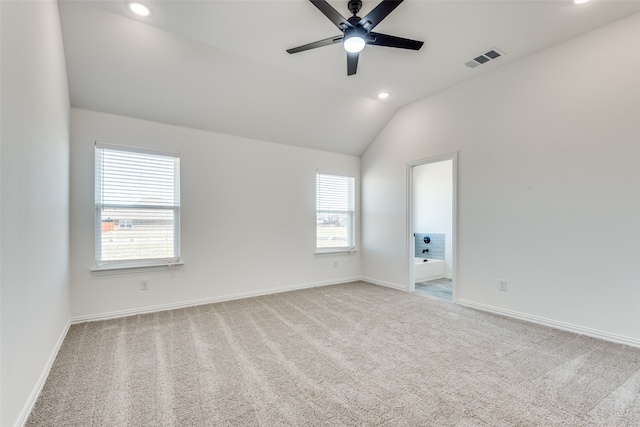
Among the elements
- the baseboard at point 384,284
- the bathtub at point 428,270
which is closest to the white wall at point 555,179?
the baseboard at point 384,284

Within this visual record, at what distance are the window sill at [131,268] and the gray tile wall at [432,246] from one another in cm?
480

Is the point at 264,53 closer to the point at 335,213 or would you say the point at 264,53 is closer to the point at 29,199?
the point at 29,199

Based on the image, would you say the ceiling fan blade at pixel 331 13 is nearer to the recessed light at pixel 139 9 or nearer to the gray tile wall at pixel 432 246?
the recessed light at pixel 139 9

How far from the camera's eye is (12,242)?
1.55 m

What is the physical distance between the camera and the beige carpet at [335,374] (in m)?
1.75

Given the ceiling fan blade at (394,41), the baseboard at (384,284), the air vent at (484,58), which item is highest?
the air vent at (484,58)

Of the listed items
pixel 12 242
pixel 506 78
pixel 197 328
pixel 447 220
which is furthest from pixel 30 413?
pixel 447 220

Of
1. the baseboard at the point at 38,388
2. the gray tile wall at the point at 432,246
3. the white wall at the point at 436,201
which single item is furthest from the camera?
the gray tile wall at the point at 432,246

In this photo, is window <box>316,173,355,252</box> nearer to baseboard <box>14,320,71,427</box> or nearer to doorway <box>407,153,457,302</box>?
doorway <box>407,153,457,302</box>

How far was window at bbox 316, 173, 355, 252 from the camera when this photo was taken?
534 cm

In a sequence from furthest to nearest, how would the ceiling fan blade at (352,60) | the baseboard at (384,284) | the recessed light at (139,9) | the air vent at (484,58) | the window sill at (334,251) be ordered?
1. the window sill at (334,251)
2. the baseboard at (384,284)
3. the air vent at (484,58)
4. the ceiling fan blade at (352,60)
5. the recessed light at (139,9)

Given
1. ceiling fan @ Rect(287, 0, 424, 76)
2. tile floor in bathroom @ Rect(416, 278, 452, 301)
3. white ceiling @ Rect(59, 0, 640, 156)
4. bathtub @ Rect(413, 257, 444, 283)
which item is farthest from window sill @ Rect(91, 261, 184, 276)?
bathtub @ Rect(413, 257, 444, 283)

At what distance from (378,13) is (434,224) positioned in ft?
15.8

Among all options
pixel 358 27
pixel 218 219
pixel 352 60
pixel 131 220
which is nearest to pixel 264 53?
pixel 352 60
